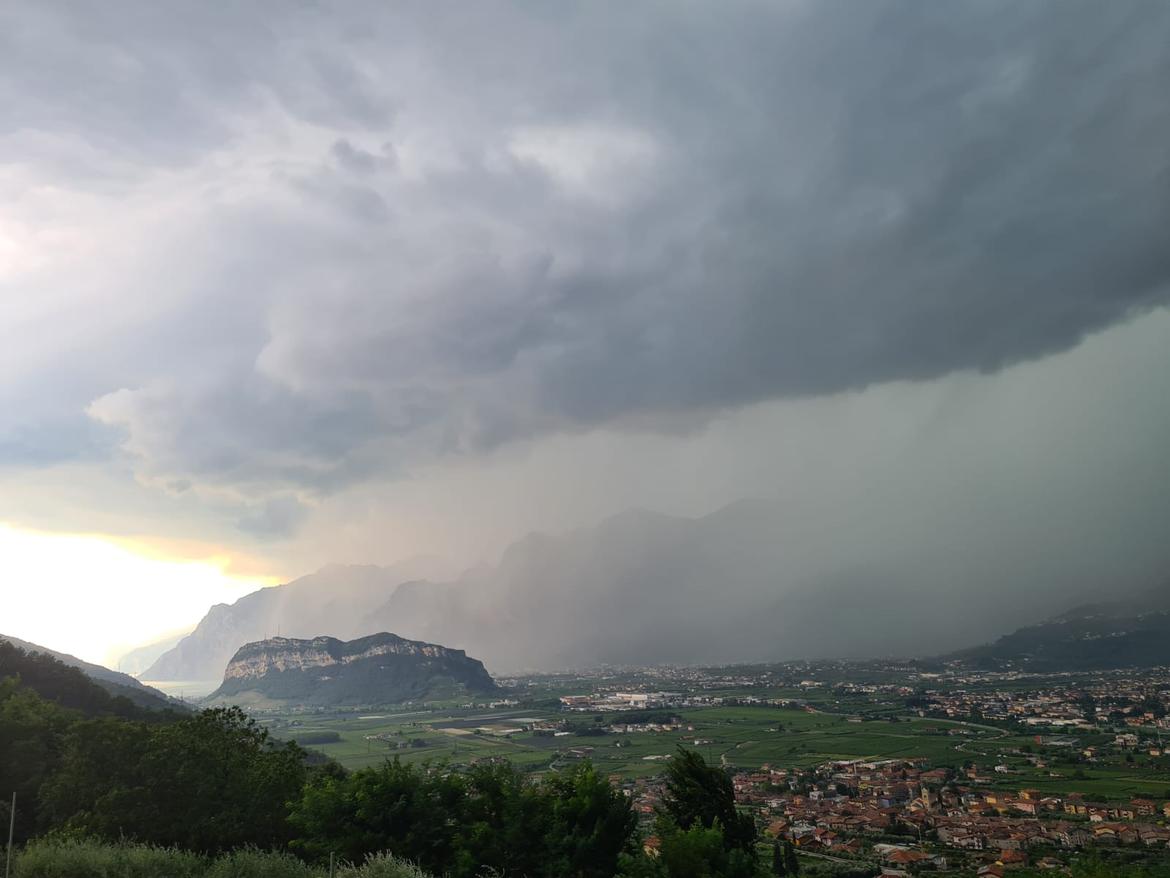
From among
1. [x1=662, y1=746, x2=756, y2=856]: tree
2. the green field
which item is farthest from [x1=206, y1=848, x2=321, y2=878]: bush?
the green field

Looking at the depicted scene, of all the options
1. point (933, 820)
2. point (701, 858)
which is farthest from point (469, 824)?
point (933, 820)

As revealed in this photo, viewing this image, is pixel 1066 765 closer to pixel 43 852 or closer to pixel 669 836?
pixel 669 836

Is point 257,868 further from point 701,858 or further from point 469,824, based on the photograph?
point 701,858

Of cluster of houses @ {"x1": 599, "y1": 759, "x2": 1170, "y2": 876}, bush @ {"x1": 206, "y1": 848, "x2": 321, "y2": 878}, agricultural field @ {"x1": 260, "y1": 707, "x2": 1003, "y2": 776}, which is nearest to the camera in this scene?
bush @ {"x1": 206, "y1": 848, "x2": 321, "y2": 878}

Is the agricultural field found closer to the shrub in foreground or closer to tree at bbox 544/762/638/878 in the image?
tree at bbox 544/762/638/878

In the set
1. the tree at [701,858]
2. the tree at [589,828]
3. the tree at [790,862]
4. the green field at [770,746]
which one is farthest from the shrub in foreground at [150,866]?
the green field at [770,746]

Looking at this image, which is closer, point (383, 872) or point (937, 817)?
point (383, 872)

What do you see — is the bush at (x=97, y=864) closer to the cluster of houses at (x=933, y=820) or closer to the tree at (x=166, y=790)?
the tree at (x=166, y=790)

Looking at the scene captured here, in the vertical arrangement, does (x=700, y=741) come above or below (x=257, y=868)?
below

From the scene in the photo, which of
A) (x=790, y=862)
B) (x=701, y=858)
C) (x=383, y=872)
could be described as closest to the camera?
(x=383, y=872)

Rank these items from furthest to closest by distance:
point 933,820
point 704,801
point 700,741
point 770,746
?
point 700,741 < point 770,746 < point 933,820 < point 704,801

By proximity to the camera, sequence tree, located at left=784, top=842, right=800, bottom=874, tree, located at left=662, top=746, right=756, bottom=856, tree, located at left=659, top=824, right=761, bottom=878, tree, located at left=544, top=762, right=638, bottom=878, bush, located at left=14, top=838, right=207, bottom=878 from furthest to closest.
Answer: tree, located at left=784, top=842, right=800, bottom=874 → tree, located at left=662, top=746, right=756, bottom=856 → tree, located at left=544, top=762, right=638, bottom=878 → tree, located at left=659, top=824, right=761, bottom=878 → bush, located at left=14, top=838, right=207, bottom=878

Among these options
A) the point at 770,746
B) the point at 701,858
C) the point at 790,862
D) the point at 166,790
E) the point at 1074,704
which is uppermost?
the point at 166,790
